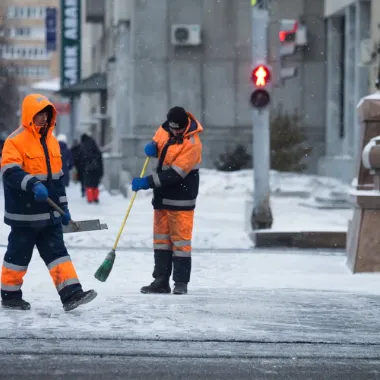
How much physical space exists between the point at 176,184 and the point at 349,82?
19.9 metres

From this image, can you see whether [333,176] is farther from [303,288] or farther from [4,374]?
[4,374]

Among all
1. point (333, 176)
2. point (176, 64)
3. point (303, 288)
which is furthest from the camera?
point (176, 64)

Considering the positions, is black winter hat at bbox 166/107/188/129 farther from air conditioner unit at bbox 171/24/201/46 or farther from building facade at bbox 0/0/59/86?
building facade at bbox 0/0/59/86

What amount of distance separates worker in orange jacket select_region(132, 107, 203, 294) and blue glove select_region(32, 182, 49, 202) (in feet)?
4.92

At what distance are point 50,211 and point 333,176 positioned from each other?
2193 centimetres

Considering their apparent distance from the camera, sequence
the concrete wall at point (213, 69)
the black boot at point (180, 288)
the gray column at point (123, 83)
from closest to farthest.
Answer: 1. the black boot at point (180, 288)
2. the concrete wall at point (213, 69)
3. the gray column at point (123, 83)

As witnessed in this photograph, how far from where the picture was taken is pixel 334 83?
3178 centimetres

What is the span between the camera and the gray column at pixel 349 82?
2877 centimetres

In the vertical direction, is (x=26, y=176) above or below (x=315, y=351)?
above

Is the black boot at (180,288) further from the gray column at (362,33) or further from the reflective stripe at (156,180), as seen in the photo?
the gray column at (362,33)

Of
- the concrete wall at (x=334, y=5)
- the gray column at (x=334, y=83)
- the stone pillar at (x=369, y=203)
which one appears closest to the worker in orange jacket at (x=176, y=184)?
the stone pillar at (x=369, y=203)

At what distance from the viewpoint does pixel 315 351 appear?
7.34 metres

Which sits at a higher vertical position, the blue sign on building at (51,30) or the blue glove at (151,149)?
the blue sign on building at (51,30)

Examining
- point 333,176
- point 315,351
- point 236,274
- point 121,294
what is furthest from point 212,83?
point 315,351
